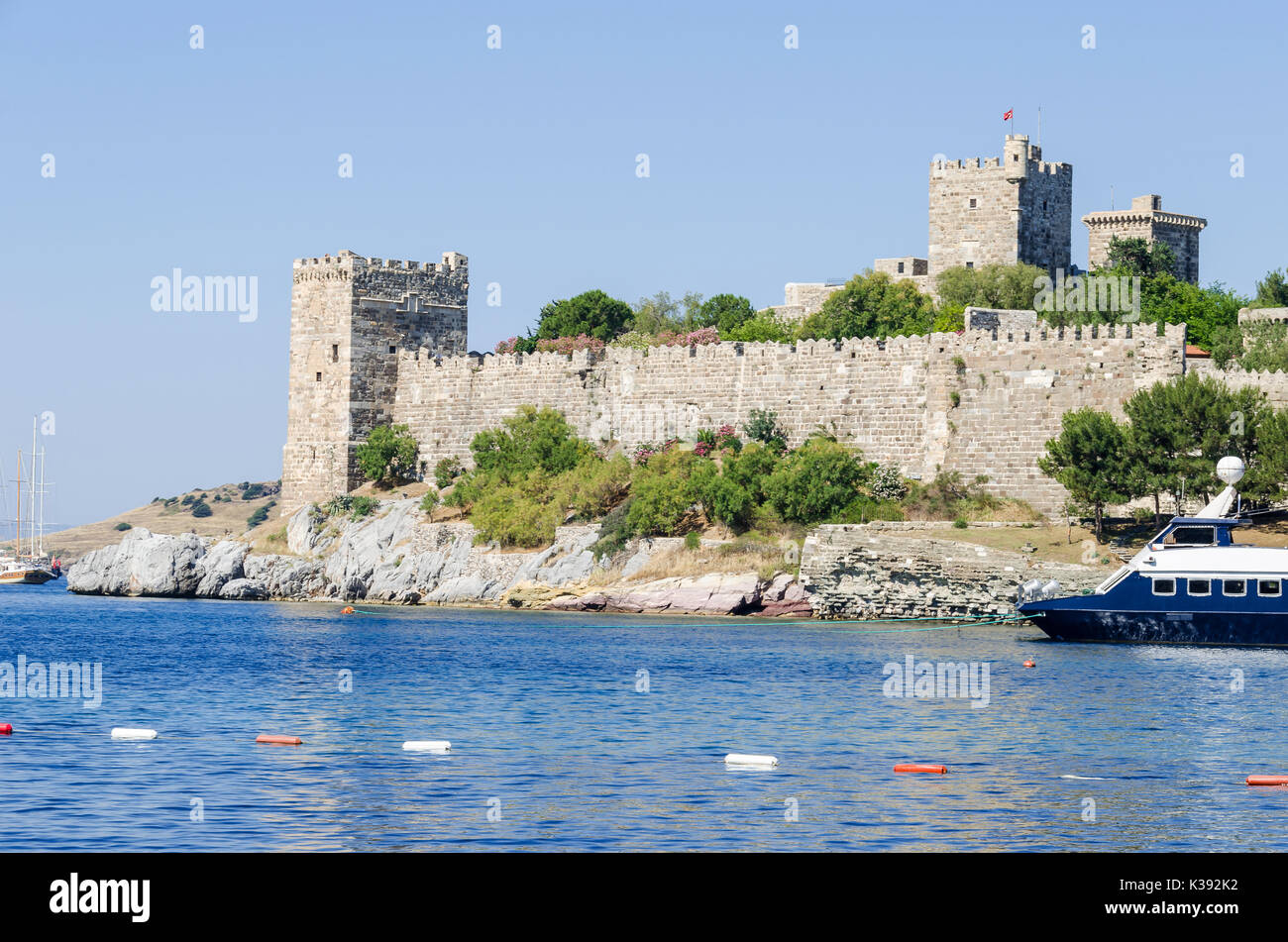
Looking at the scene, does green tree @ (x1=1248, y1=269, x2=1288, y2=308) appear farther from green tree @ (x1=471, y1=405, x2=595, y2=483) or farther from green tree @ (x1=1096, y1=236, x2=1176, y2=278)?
green tree @ (x1=471, y1=405, x2=595, y2=483)

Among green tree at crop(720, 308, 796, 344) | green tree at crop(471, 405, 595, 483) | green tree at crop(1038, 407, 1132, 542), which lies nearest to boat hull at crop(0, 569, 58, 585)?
green tree at crop(720, 308, 796, 344)

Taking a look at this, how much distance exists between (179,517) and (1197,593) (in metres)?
120

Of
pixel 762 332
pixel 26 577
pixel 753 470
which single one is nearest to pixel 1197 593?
pixel 753 470

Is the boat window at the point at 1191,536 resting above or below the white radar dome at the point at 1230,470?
below

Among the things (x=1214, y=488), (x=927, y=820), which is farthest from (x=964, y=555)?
(x=927, y=820)

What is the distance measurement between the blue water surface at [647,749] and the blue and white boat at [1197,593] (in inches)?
29.6

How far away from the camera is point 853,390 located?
52438 millimetres

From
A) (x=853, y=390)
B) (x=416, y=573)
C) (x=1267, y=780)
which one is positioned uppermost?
(x=853, y=390)

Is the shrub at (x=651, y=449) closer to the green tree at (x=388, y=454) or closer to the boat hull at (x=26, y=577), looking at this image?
the green tree at (x=388, y=454)

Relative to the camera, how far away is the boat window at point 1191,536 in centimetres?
3691

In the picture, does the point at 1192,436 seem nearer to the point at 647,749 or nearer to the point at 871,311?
the point at 871,311

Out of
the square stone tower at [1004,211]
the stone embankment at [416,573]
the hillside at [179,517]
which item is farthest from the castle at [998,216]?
the hillside at [179,517]

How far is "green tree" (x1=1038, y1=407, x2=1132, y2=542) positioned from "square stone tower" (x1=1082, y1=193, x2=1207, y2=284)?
3228 cm
